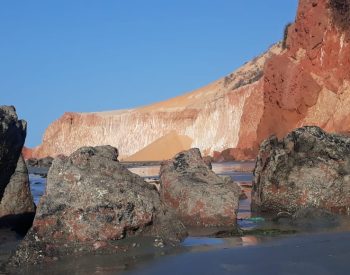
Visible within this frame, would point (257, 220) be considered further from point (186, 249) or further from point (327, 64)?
point (327, 64)

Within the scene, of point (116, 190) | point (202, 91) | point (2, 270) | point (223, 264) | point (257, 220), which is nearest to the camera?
point (223, 264)

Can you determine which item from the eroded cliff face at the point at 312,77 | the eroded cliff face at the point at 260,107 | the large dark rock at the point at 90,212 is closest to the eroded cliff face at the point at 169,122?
the eroded cliff face at the point at 260,107

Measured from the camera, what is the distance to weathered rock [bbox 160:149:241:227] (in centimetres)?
1012

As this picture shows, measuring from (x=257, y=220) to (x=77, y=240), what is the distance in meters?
4.27

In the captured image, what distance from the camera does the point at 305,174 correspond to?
11602mm

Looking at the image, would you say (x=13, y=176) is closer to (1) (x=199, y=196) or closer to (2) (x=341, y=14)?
(1) (x=199, y=196)

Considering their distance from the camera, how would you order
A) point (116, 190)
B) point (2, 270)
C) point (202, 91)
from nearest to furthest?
point (2, 270), point (116, 190), point (202, 91)

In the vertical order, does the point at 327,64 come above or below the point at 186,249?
above

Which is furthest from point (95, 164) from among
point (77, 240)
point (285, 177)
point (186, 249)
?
point (285, 177)

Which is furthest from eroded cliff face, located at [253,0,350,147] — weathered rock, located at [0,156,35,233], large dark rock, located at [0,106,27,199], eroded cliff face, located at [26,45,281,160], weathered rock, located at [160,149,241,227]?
large dark rock, located at [0,106,27,199]

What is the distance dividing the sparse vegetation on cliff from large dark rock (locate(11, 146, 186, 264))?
3678 cm

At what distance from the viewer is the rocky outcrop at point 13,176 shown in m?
9.33

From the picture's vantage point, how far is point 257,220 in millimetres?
10594

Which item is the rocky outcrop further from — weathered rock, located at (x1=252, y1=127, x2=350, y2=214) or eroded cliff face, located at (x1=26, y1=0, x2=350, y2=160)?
eroded cliff face, located at (x1=26, y1=0, x2=350, y2=160)
